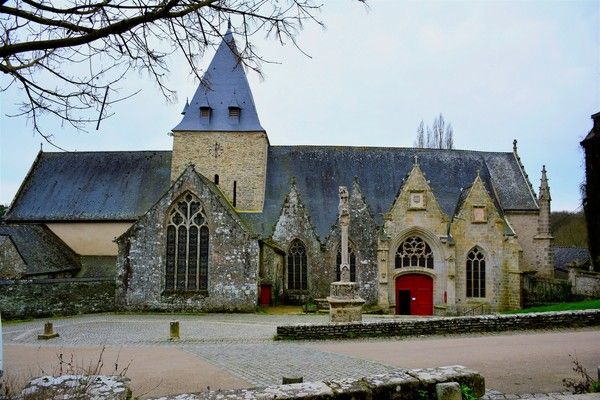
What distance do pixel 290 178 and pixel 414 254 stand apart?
324 inches

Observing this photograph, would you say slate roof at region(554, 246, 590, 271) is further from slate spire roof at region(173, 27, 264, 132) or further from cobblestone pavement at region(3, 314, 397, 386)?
cobblestone pavement at region(3, 314, 397, 386)

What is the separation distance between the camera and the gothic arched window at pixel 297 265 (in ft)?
86.9

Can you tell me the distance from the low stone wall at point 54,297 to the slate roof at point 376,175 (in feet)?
27.7

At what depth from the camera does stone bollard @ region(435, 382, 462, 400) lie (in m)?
5.43

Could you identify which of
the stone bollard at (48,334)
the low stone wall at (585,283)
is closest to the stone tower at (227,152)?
the stone bollard at (48,334)

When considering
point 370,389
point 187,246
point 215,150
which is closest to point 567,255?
point 215,150

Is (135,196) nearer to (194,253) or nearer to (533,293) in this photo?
(194,253)

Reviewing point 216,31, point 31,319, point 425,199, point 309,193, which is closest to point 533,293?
point 425,199

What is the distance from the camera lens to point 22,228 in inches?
1039

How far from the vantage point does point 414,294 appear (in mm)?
26469

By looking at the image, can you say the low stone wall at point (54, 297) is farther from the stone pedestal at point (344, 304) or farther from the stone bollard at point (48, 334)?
the stone pedestal at point (344, 304)

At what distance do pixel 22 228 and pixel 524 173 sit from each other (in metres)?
28.6

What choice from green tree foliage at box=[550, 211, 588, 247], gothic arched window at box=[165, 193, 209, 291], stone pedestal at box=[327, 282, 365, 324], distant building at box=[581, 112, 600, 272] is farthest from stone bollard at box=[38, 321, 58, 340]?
green tree foliage at box=[550, 211, 588, 247]

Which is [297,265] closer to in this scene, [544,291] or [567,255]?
[544,291]
